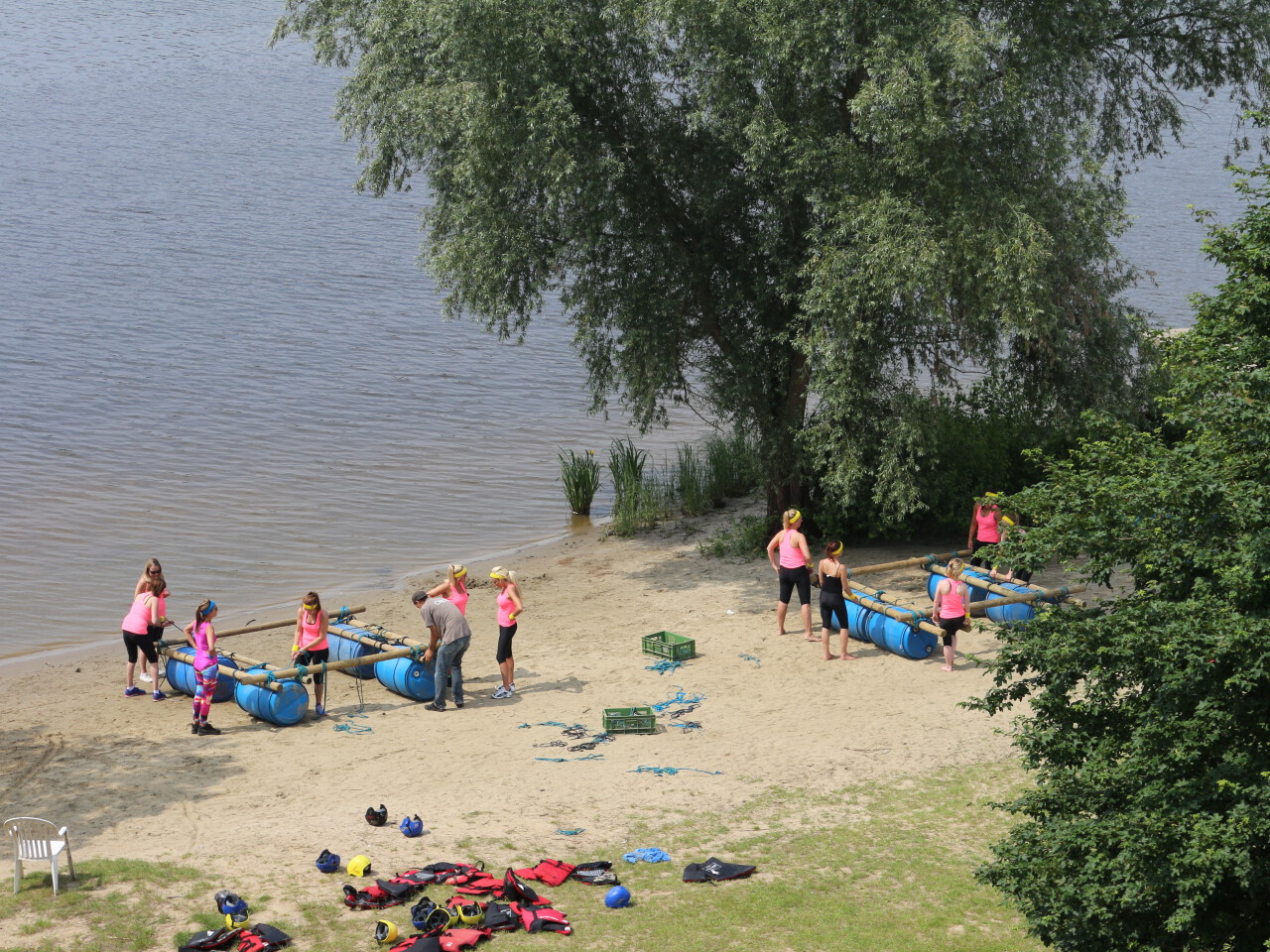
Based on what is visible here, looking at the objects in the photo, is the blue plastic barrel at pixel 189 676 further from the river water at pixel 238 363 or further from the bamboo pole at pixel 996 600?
the bamboo pole at pixel 996 600

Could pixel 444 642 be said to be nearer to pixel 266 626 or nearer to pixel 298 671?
pixel 298 671

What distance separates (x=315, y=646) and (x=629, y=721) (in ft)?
12.4

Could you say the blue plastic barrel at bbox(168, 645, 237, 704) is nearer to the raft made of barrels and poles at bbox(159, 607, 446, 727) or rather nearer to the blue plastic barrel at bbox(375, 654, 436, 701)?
the raft made of barrels and poles at bbox(159, 607, 446, 727)

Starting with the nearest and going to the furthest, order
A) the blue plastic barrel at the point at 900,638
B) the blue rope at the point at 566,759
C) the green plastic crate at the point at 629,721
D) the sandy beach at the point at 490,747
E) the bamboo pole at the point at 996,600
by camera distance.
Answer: the sandy beach at the point at 490,747
the blue rope at the point at 566,759
the green plastic crate at the point at 629,721
the bamboo pole at the point at 996,600
the blue plastic barrel at the point at 900,638

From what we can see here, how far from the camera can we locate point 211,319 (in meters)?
36.2

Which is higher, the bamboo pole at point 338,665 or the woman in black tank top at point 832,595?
the woman in black tank top at point 832,595

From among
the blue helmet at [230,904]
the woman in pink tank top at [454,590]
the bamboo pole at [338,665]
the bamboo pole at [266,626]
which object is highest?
the woman in pink tank top at [454,590]

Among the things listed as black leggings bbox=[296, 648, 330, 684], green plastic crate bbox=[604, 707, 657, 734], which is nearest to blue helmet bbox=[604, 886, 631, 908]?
green plastic crate bbox=[604, 707, 657, 734]

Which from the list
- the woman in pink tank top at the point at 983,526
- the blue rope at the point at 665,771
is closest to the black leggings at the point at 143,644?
the blue rope at the point at 665,771

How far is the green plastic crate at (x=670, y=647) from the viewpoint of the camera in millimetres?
16812

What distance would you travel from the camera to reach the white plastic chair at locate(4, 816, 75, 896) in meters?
10.2

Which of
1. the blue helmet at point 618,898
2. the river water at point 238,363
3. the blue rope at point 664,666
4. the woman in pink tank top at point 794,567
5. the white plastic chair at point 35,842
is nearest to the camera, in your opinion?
the white plastic chair at point 35,842

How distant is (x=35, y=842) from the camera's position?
10.3 metres

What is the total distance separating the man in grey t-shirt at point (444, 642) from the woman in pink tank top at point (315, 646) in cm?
113
